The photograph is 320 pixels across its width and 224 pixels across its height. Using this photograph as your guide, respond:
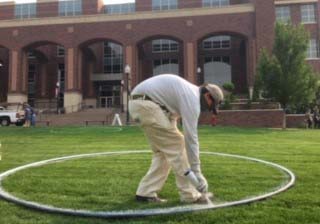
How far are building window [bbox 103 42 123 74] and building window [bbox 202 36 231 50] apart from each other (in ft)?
38.4

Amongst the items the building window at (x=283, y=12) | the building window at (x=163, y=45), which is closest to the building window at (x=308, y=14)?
the building window at (x=283, y=12)

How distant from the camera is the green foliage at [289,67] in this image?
26.6 meters

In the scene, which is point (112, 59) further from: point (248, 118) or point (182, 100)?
point (182, 100)

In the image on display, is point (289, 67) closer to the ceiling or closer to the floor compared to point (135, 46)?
closer to the floor

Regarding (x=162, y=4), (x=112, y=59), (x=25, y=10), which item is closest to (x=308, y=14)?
(x=162, y=4)

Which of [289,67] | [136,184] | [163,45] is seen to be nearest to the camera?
[136,184]

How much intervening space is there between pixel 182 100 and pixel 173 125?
19.9 inches

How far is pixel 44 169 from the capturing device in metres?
8.07

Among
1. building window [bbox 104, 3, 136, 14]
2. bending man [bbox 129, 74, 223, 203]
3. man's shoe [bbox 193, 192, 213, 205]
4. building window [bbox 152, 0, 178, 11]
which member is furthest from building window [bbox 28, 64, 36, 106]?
man's shoe [bbox 193, 192, 213, 205]

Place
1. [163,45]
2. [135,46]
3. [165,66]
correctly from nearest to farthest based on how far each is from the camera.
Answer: [135,46] → [165,66] → [163,45]

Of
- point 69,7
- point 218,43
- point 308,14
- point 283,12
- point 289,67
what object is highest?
point 69,7

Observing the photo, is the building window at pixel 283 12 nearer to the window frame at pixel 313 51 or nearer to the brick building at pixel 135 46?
the brick building at pixel 135 46

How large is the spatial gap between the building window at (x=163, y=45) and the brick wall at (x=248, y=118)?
923 inches

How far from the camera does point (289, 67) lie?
26.8 m
